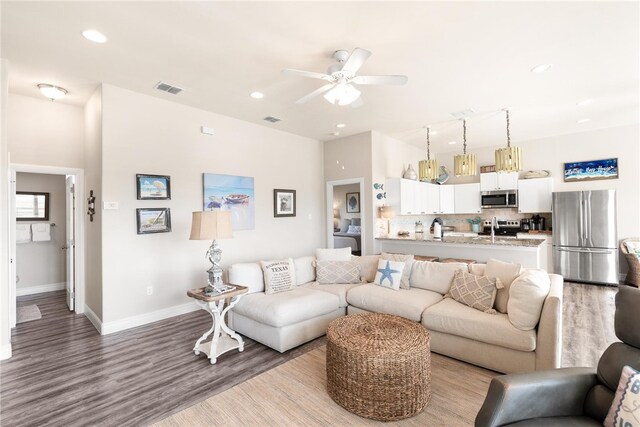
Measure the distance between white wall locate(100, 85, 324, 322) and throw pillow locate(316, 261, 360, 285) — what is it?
5.15 feet

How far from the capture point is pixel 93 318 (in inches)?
152

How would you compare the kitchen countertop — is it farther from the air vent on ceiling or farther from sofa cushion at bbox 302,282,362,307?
the air vent on ceiling

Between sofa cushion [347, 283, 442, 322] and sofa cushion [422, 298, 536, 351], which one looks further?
sofa cushion [347, 283, 442, 322]

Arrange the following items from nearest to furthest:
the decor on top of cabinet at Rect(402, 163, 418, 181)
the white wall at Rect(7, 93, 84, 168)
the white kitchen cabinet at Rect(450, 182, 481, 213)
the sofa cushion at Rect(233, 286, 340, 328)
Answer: the sofa cushion at Rect(233, 286, 340, 328)
the white wall at Rect(7, 93, 84, 168)
the decor on top of cabinet at Rect(402, 163, 418, 181)
the white kitchen cabinet at Rect(450, 182, 481, 213)

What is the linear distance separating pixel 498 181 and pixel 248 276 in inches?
240

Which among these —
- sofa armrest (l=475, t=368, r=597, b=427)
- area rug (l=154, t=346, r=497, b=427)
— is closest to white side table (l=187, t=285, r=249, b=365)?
area rug (l=154, t=346, r=497, b=427)

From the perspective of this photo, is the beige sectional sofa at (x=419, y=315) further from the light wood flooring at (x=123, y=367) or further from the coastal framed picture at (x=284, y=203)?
the coastal framed picture at (x=284, y=203)

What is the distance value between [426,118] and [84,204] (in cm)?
532

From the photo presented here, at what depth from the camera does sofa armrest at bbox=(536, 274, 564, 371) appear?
91.4 inches

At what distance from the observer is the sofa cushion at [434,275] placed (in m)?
3.42

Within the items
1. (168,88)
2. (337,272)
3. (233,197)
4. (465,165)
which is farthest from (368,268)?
(168,88)

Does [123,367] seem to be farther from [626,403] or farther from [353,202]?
[353,202]

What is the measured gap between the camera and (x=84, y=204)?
421cm

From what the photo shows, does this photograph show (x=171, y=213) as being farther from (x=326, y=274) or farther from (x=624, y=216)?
(x=624, y=216)
